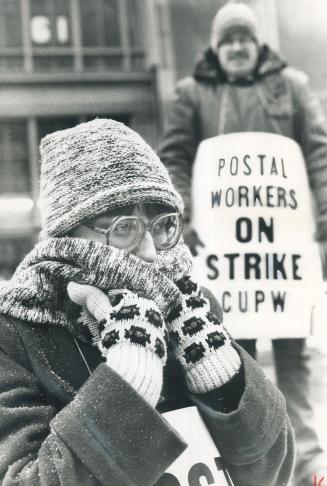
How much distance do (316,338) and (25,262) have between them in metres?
0.77

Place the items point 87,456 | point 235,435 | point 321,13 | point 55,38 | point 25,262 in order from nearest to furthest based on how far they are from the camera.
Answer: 1. point 87,456
2. point 235,435
3. point 25,262
4. point 55,38
5. point 321,13

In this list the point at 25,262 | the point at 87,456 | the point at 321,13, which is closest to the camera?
the point at 87,456

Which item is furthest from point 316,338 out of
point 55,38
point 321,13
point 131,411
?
point 55,38

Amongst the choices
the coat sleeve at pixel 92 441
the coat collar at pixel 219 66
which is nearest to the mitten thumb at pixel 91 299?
the coat sleeve at pixel 92 441

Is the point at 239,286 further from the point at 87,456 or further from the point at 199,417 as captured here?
the point at 87,456

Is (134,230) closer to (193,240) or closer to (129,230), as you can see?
(129,230)

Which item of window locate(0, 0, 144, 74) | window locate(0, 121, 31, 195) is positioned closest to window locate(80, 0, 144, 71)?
window locate(0, 0, 144, 74)

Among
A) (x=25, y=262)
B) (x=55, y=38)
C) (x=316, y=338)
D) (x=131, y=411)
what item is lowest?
(x=316, y=338)

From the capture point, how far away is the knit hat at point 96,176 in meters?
1.11

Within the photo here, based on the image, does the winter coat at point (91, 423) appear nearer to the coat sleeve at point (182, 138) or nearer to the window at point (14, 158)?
the window at point (14, 158)

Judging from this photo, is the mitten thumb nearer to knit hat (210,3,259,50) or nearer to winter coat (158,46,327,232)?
winter coat (158,46,327,232)

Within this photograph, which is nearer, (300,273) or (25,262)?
(25,262)

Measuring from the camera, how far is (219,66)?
59.5 inches

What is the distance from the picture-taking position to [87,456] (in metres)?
0.91
